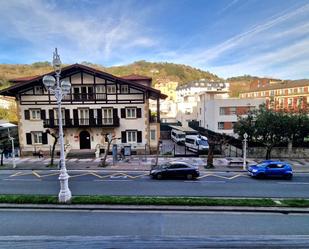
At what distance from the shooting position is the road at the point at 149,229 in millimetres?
7891

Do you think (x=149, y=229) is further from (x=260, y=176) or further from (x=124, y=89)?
(x=124, y=89)

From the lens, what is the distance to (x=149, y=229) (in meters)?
9.02

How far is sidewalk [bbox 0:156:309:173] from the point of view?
22.5m

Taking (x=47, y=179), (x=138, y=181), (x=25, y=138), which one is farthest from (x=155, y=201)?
(x=25, y=138)

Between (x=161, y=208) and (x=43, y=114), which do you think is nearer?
(x=161, y=208)

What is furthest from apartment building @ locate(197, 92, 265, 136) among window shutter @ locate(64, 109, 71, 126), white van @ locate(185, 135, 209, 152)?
window shutter @ locate(64, 109, 71, 126)

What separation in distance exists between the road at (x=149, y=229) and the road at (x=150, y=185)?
381 centimetres

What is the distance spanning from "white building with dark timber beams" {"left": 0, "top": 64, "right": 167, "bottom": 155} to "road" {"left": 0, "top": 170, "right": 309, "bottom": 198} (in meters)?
9.46

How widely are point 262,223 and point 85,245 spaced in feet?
23.6

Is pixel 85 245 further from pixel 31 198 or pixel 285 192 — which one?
pixel 285 192

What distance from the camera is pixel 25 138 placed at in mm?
29719

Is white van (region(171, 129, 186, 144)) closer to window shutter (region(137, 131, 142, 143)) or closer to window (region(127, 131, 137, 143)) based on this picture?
window shutter (region(137, 131, 142, 143))

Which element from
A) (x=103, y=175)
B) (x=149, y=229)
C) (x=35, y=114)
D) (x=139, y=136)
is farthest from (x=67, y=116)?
(x=149, y=229)

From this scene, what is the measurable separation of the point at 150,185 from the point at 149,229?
743 centimetres
